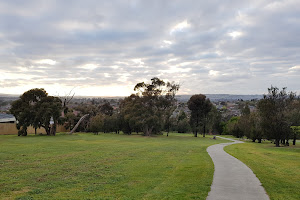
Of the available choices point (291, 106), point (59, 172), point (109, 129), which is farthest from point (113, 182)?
point (109, 129)

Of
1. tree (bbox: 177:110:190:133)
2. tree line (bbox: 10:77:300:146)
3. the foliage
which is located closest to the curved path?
tree line (bbox: 10:77:300:146)

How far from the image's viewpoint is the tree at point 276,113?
3419 centimetres

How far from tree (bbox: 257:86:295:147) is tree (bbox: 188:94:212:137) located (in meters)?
23.3

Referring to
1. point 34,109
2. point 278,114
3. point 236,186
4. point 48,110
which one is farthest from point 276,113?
point 34,109

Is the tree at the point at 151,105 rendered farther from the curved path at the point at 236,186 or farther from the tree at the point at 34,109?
the curved path at the point at 236,186

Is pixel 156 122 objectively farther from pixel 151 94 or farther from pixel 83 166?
pixel 83 166

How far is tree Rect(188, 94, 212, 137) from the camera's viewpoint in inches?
2320

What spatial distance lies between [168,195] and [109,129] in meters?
60.9

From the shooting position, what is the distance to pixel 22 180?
9.45m

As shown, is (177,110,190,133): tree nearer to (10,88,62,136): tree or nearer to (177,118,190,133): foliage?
(177,118,190,133): foliage

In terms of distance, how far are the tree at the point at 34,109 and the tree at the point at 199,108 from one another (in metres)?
28.6

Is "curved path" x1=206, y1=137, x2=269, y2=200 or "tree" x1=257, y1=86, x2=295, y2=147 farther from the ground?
"tree" x1=257, y1=86, x2=295, y2=147

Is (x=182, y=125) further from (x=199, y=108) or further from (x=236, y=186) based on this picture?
(x=236, y=186)

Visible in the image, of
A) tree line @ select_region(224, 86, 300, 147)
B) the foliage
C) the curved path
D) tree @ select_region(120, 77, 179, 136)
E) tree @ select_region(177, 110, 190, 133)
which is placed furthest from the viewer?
the foliage
